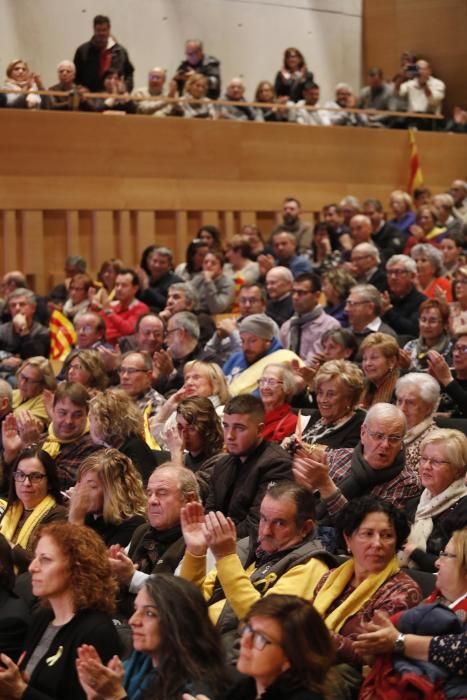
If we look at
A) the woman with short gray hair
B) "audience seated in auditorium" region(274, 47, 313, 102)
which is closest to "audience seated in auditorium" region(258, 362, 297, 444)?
the woman with short gray hair

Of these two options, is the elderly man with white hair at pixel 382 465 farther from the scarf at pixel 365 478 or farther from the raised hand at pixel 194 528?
the raised hand at pixel 194 528

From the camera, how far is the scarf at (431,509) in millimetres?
3894

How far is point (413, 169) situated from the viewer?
442 inches

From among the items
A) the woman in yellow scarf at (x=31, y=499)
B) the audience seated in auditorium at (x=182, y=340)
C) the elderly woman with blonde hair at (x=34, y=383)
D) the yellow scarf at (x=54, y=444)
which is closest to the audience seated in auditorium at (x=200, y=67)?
the audience seated in auditorium at (x=182, y=340)

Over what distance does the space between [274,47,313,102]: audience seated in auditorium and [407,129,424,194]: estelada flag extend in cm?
104

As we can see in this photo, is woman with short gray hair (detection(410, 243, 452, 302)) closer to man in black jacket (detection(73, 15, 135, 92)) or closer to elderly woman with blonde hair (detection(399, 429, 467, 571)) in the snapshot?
man in black jacket (detection(73, 15, 135, 92))

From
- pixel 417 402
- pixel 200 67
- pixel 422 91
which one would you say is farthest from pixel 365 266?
pixel 422 91

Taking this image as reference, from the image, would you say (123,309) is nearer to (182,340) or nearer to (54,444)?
(182,340)

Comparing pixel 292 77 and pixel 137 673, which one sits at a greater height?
pixel 292 77

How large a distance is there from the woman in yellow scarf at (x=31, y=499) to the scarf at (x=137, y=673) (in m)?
1.20

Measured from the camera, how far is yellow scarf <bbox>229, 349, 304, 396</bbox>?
5.78 m

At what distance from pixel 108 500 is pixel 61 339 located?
10.8 feet

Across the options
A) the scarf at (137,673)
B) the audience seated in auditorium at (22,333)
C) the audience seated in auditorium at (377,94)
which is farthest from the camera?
the audience seated in auditorium at (377,94)

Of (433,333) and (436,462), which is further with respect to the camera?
(433,333)
